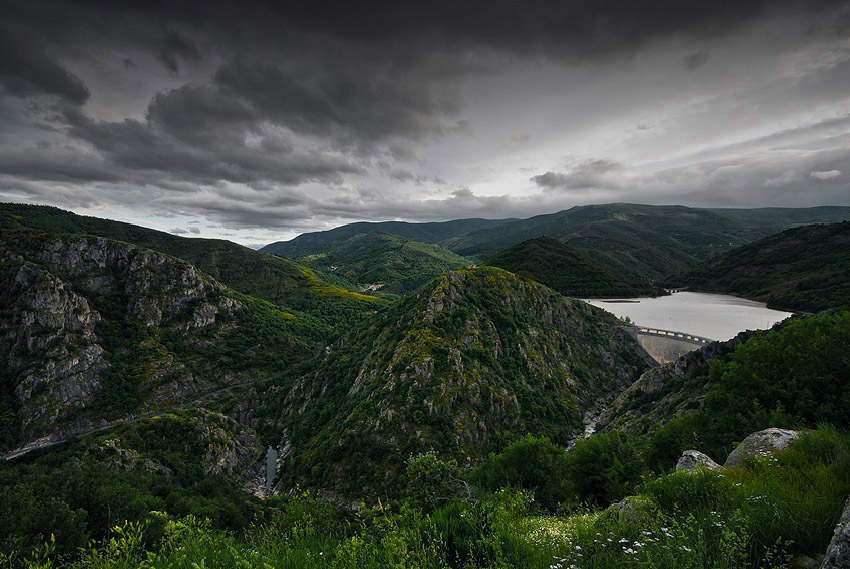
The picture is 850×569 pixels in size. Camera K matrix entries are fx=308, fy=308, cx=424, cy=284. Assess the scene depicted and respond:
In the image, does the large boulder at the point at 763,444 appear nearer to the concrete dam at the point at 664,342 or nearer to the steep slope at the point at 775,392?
the steep slope at the point at 775,392

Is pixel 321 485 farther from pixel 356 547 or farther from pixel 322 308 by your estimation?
pixel 322 308

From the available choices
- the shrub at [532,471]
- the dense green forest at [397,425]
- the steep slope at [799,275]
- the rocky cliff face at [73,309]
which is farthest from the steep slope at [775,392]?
the rocky cliff face at [73,309]

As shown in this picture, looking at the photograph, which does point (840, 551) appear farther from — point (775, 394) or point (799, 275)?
point (799, 275)

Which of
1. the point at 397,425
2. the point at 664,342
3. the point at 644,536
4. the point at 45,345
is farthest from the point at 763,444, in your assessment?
the point at 45,345

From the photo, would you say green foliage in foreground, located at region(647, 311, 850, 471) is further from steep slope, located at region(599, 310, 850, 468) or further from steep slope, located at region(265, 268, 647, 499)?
steep slope, located at region(265, 268, 647, 499)

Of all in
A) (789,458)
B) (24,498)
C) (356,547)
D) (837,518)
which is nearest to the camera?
(837,518)

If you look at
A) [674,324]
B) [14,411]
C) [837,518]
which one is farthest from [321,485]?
[674,324]

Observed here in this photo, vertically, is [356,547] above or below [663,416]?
above
